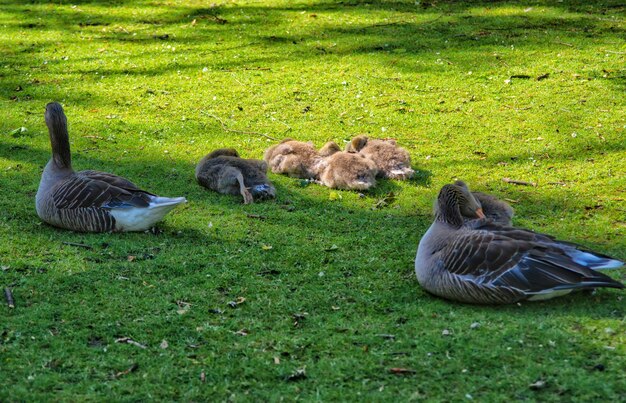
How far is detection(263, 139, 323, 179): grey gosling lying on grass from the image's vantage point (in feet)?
28.4

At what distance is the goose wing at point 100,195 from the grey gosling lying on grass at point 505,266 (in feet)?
8.71

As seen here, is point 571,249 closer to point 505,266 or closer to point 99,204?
point 505,266

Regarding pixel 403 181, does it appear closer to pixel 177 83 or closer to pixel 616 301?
pixel 616 301

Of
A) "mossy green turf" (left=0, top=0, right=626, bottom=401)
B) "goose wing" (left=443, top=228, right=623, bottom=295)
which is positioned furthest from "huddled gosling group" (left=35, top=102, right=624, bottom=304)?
"mossy green turf" (left=0, top=0, right=626, bottom=401)

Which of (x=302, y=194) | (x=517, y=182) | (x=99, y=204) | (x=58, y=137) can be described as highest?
(x=58, y=137)

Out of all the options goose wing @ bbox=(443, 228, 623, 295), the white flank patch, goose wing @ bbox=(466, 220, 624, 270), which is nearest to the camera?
goose wing @ bbox=(443, 228, 623, 295)

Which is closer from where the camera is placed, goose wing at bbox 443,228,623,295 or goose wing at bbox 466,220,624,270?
goose wing at bbox 443,228,623,295

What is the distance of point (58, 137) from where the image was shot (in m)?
7.43

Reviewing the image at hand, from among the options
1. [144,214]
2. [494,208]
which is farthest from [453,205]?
[144,214]

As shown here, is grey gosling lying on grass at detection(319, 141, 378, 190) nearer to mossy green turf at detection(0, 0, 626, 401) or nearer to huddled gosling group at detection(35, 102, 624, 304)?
huddled gosling group at detection(35, 102, 624, 304)

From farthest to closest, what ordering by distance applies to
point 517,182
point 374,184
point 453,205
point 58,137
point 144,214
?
1. point 374,184
2. point 517,182
3. point 58,137
4. point 144,214
5. point 453,205

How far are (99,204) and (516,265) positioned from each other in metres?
3.68

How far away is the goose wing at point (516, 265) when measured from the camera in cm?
530

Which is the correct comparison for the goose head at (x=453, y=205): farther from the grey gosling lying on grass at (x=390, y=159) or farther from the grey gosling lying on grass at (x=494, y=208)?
the grey gosling lying on grass at (x=390, y=159)
